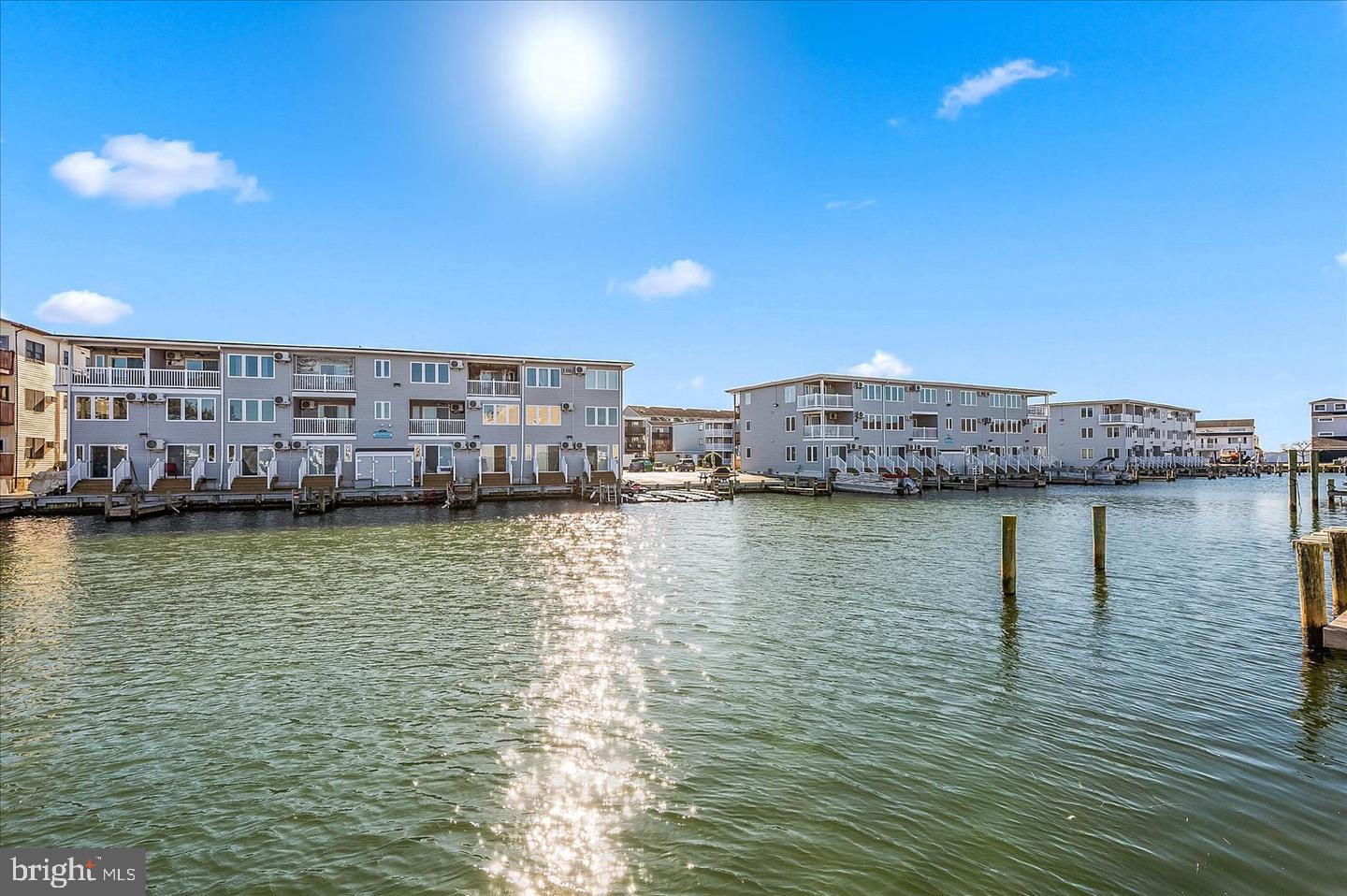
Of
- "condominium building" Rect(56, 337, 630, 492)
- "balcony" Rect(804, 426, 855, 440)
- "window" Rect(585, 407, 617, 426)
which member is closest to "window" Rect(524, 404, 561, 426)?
"condominium building" Rect(56, 337, 630, 492)

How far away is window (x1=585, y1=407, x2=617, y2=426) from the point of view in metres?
53.0

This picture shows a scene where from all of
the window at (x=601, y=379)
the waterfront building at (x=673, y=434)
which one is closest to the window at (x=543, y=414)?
the window at (x=601, y=379)

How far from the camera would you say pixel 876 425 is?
6925 cm

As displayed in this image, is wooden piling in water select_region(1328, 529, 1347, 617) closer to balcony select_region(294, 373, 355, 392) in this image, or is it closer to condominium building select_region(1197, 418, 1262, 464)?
balcony select_region(294, 373, 355, 392)

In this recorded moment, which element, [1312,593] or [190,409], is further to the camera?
[190,409]

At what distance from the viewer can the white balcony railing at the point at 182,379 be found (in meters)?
43.7

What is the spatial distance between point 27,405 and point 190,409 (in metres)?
11.5

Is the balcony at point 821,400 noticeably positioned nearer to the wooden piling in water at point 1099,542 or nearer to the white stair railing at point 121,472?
the wooden piling in water at point 1099,542

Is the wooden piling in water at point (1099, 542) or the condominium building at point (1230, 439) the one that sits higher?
the condominium building at point (1230, 439)

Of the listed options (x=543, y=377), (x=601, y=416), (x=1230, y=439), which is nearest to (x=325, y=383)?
(x=543, y=377)

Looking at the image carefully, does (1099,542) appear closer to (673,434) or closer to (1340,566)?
(1340,566)

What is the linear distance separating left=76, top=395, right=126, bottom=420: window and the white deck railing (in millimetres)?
21905

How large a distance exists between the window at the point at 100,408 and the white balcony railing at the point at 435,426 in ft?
57.7

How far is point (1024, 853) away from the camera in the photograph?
7195 millimetres
